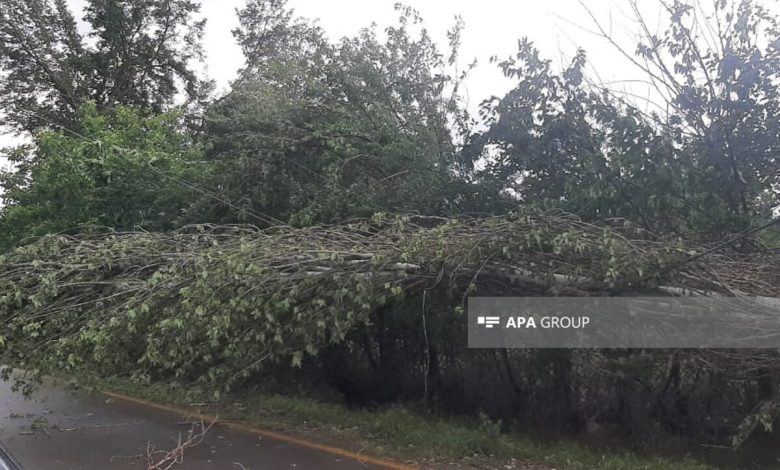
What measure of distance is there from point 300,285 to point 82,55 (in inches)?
790

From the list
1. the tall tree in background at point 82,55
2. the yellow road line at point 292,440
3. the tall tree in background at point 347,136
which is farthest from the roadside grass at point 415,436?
the tall tree in background at point 82,55

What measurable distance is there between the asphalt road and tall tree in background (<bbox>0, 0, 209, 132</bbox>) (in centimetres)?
1438

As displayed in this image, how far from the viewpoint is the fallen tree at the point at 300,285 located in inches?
231

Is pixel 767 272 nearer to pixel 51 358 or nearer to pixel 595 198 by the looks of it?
pixel 595 198

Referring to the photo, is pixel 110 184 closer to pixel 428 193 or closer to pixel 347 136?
pixel 347 136

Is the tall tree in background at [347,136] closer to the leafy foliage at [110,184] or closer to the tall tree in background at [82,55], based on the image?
the leafy foliage at [110,184]

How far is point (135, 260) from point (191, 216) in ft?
12.4

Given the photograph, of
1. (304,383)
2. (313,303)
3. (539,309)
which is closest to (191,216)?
(304,383)

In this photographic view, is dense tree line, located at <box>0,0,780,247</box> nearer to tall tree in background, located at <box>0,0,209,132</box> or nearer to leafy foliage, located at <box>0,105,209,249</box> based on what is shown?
leafy foliage, located at <box>0,105,209,249</box>

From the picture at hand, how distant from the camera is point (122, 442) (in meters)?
7.78

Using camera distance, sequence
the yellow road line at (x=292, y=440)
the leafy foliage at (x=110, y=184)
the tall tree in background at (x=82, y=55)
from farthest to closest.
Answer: the tall tree in background at (x=82, y=55) < the leafy foliage at (x=110, y=184) < the yellow road line at (x=292, y=440)

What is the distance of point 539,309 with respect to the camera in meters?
6.53

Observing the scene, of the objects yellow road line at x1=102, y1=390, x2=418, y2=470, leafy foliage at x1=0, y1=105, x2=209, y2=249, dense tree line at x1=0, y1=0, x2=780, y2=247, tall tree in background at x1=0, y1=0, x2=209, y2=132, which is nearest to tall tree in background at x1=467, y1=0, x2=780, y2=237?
dense tree line at x1=0, y1=0, x2=780, y2=247

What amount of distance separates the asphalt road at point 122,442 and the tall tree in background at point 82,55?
14376 millimetres
